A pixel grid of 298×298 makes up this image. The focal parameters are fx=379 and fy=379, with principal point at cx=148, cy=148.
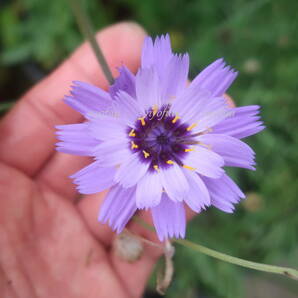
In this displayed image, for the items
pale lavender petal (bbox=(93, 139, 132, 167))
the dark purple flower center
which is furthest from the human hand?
pale lavender petal (bbox=(93, 139, 132, 167))

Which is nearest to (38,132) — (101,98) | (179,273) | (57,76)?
(57,76)

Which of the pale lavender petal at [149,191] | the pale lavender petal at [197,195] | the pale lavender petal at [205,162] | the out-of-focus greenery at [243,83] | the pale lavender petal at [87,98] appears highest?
the pale lavender petal at [87,98]

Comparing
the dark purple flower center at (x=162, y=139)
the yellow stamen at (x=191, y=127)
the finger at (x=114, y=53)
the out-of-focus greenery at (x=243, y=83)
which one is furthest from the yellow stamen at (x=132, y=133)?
the out-of-focus greenery at (x=243, y=83)

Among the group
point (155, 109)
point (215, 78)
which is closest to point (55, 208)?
point (155, 109)

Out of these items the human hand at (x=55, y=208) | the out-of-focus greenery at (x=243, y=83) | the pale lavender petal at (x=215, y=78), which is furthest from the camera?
the out-of-focus greenery at (x=243, y=83)

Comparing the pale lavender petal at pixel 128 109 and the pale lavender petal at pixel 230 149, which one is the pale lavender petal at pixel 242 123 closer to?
the pale lavender petal at pixel 230 149

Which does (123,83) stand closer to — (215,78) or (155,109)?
(155,109)
